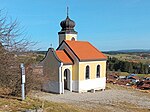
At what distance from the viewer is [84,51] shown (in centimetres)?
2781

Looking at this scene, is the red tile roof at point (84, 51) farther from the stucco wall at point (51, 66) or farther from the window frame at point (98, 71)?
the stucco wall at point (51, 66)

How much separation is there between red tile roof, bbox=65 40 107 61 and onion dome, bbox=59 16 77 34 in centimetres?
280

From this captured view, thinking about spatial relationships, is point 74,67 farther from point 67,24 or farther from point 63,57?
Result: point 67,24

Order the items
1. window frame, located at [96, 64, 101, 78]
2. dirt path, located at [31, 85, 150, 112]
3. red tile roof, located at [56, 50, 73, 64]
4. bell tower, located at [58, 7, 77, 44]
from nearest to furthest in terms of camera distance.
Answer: dirt path, located at [31, 85, 150, 112], red tile roof, located at [56, 50, 73, 64], window frame, located at [96, 64, 101, 78], bell tower, located at [58, 7, 77, 44]

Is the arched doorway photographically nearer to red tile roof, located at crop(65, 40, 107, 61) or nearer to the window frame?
red tile roof, located at crop(65, 40, 107, 61)

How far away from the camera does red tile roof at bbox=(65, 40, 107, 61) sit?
26547mm

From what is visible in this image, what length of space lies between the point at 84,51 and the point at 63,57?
2917mm

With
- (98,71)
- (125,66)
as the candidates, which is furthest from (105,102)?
(125,66)

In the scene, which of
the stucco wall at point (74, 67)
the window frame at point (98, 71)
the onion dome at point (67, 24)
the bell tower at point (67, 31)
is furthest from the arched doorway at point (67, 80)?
the onion dome at point (67, 24)

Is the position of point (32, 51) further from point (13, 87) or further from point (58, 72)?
point (58, 72)

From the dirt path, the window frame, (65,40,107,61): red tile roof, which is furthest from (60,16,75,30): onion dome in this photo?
the dirt path

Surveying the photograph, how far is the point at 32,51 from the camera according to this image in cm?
1191

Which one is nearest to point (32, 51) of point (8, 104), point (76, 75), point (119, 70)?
point (8, 104)

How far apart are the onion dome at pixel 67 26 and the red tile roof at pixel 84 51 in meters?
2.80
